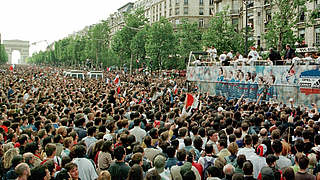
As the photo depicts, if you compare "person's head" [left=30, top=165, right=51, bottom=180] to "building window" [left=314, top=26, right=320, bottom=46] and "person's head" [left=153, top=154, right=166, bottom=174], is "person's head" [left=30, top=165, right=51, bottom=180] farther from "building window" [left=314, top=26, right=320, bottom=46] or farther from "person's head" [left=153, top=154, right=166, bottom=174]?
"building window" [left=314, top=26, right=320, bottom=46]

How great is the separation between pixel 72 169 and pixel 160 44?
48143 millimetres

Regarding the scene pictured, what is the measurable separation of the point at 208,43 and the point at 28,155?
1279 inches

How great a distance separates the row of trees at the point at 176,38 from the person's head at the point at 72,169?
23.7m

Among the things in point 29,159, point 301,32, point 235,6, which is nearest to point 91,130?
point 29,159

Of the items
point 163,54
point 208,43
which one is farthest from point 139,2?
point 208,43

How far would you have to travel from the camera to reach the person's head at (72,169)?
5375 millimetres

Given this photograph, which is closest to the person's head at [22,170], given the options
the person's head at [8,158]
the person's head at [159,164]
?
the person's head at [8,158]

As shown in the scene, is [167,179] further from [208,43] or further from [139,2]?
[139,2]

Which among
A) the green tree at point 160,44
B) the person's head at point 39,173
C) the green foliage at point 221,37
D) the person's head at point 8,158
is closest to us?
the person's head at point 39,173

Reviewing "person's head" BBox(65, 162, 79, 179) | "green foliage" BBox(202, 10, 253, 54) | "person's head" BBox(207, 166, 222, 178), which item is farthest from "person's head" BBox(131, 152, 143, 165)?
"green foliage" BBox(202, 10, 253, 54)

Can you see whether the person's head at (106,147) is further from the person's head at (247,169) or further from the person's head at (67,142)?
the person's head at (247,169)

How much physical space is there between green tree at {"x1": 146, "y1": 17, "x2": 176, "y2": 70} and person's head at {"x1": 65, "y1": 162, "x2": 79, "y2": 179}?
153 ft

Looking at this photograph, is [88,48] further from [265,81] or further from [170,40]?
[265,81]

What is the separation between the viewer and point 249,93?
22.0 meters
